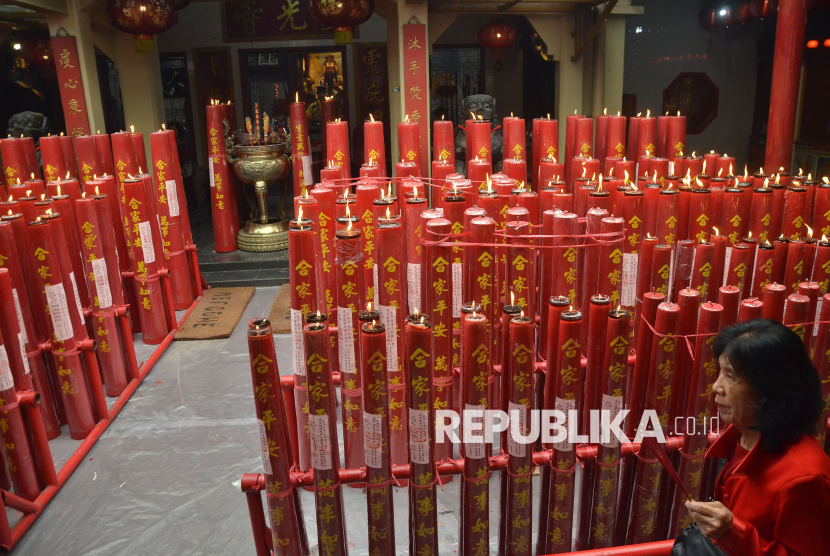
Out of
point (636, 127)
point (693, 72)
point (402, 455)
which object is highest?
point (693, 72)

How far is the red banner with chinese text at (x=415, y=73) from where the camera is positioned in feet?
16.5

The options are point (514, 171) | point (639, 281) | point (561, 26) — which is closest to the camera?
point (639, 281)

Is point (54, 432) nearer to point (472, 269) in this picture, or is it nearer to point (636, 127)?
point (472, 269)

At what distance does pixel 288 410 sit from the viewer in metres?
2.14

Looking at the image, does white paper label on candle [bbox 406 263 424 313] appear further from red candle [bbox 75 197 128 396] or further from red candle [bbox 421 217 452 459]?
red candle [bbox 75 197 128 396]

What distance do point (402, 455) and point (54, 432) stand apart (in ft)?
5.84

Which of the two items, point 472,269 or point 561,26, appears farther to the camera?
point 561,26

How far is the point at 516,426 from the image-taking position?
1630 mm

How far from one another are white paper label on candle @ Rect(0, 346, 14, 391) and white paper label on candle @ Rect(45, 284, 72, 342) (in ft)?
1.45

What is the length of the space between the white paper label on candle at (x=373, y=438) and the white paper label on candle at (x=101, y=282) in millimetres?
2082

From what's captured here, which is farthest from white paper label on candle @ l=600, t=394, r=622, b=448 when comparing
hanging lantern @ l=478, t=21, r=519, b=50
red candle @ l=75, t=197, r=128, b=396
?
hanging lantern @ l=478, t=21, r=519, b=50

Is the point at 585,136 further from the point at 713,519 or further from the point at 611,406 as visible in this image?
the point at 713,519

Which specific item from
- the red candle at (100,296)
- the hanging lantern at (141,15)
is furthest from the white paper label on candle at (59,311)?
the hanging lantern at (141,15)

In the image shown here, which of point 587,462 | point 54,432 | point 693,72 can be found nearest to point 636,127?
point 587,462
